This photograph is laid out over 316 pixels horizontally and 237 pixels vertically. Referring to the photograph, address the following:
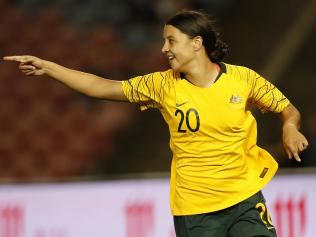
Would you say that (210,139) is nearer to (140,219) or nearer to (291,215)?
(291,215)

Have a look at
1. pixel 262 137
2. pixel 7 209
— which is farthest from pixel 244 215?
pixel 262 137

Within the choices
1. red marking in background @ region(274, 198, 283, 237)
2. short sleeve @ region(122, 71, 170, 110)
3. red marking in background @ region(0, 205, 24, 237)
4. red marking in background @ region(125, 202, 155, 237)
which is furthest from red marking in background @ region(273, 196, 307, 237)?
short sleeve @ region(122, 71, 170, 110)

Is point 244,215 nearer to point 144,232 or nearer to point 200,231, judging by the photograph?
point 200,231

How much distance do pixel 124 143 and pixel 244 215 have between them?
388 cm

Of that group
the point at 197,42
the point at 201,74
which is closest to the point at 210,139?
the point at 201,74

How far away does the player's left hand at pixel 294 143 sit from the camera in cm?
354

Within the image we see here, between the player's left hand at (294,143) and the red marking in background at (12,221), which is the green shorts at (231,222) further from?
the red marking in background at (12,221)

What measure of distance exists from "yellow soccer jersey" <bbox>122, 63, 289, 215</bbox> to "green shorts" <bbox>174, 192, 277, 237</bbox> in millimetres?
33

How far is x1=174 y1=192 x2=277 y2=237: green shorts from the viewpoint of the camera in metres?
3.68

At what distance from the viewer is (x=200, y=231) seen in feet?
12.1

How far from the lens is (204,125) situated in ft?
12.0

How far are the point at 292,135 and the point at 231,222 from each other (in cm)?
45

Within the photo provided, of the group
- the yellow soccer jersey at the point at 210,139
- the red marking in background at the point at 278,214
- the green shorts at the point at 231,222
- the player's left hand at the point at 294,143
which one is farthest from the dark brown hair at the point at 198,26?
the red marking in background at the point at 278,214

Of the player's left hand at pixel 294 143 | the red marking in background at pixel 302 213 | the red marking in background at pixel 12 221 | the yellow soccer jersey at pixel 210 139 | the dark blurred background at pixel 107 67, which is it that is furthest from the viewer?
the dark blurred background at pixel 107 67
